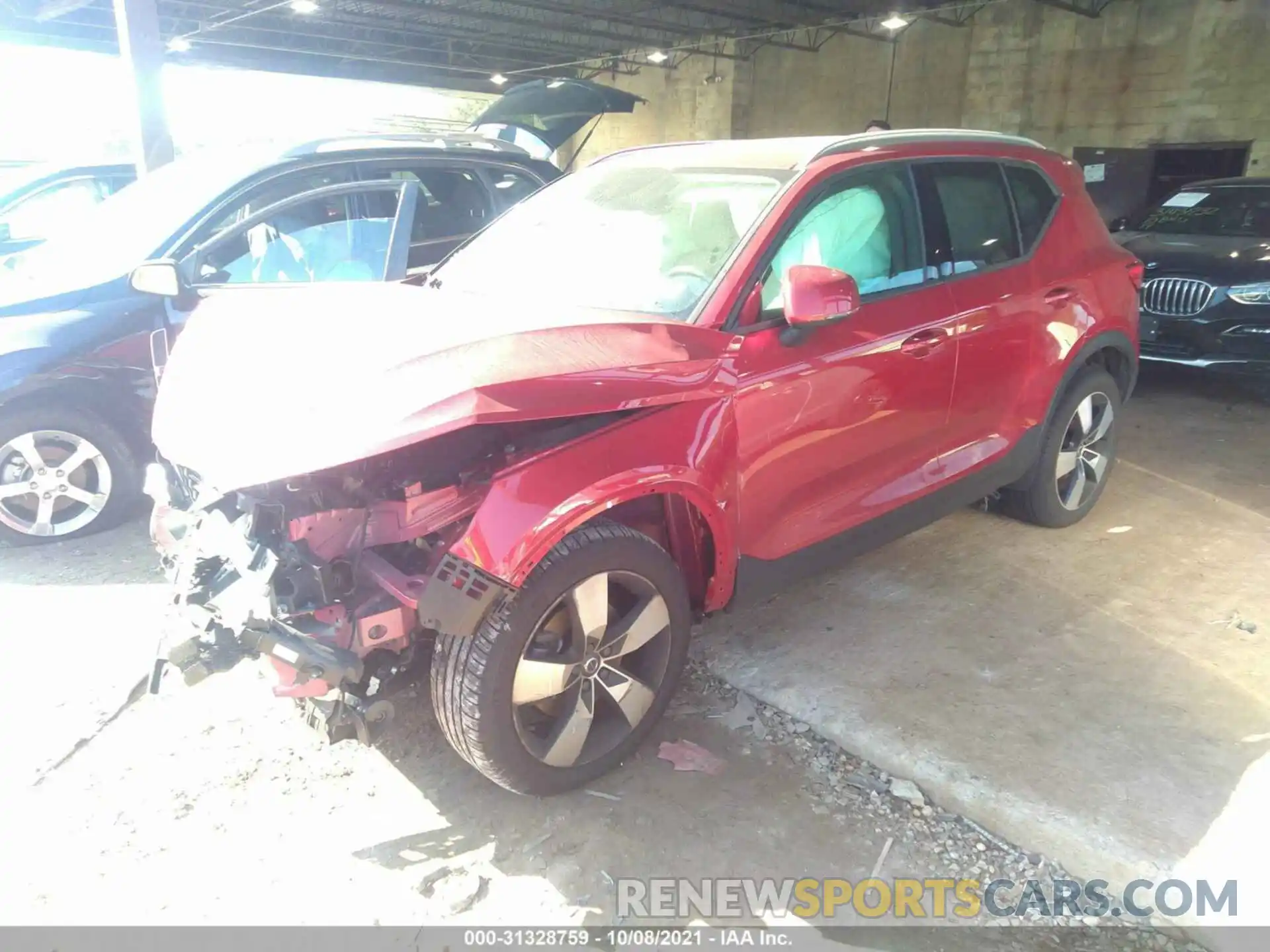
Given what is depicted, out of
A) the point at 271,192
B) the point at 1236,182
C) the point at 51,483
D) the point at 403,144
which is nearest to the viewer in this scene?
the point at 51,483

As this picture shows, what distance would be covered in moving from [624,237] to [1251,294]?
556 centimetres

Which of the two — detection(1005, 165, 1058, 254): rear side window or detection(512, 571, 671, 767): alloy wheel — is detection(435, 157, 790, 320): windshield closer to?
detection(512, 571, 671, 767): alloy wheel

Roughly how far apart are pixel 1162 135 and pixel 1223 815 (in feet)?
47.6

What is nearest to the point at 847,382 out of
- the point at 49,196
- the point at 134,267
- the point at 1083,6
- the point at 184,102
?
the point at 134,267

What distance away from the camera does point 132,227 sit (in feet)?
13.9

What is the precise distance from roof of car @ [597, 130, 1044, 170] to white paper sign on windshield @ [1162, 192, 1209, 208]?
17.5 feet

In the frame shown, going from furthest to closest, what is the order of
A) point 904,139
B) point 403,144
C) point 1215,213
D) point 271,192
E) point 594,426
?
1. point 1215,213
2. point 403,144
3. point 271,192
4. point 904,139
5. point 594,426

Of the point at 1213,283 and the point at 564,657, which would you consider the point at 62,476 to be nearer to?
the point at 564,657

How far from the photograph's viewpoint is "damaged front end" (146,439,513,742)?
6.82ft

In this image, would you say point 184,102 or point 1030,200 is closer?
point 1030,200

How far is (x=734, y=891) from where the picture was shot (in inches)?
87.4

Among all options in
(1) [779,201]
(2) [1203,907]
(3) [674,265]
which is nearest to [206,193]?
(3) [674,265]

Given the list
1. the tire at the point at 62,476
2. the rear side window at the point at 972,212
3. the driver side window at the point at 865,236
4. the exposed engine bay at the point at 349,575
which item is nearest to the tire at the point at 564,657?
the exposed engine bay at the point at 349,575

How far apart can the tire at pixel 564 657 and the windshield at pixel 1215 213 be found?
6719 mm
